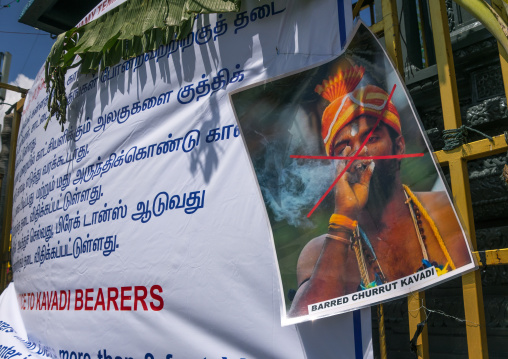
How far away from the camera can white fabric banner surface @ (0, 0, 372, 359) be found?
205 centimetres

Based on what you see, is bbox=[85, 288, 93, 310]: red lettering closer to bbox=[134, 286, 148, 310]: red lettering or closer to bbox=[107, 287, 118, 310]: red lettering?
bbox=[107, 287, 118, 310]: red lettering

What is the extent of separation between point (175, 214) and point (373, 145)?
994 mm

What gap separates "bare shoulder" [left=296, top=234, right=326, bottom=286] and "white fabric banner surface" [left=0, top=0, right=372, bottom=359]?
0.36 ft

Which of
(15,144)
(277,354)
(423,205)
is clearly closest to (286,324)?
(277,354)

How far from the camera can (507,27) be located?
5.49ft

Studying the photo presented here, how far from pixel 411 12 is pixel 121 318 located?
2418 mm

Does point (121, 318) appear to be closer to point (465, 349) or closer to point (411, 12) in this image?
point (465, 349)

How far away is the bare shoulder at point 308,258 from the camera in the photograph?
1898 mm

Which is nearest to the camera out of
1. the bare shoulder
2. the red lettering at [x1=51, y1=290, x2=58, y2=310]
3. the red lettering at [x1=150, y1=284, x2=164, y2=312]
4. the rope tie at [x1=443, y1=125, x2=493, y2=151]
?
the rope tie at [x1=443, y1=125, x2=493, y2=151]

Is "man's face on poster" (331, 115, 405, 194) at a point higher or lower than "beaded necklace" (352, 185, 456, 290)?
higher

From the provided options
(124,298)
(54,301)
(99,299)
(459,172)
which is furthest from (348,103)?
(54,301)

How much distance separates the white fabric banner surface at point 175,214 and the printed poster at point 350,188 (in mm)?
79

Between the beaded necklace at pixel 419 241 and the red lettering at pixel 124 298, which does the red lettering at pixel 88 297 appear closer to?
the red lettering at pixel 124 298

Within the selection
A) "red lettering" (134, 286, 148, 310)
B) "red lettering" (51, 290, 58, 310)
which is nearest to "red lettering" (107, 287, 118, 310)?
"red lettering" (134, 286, 148, 310)
